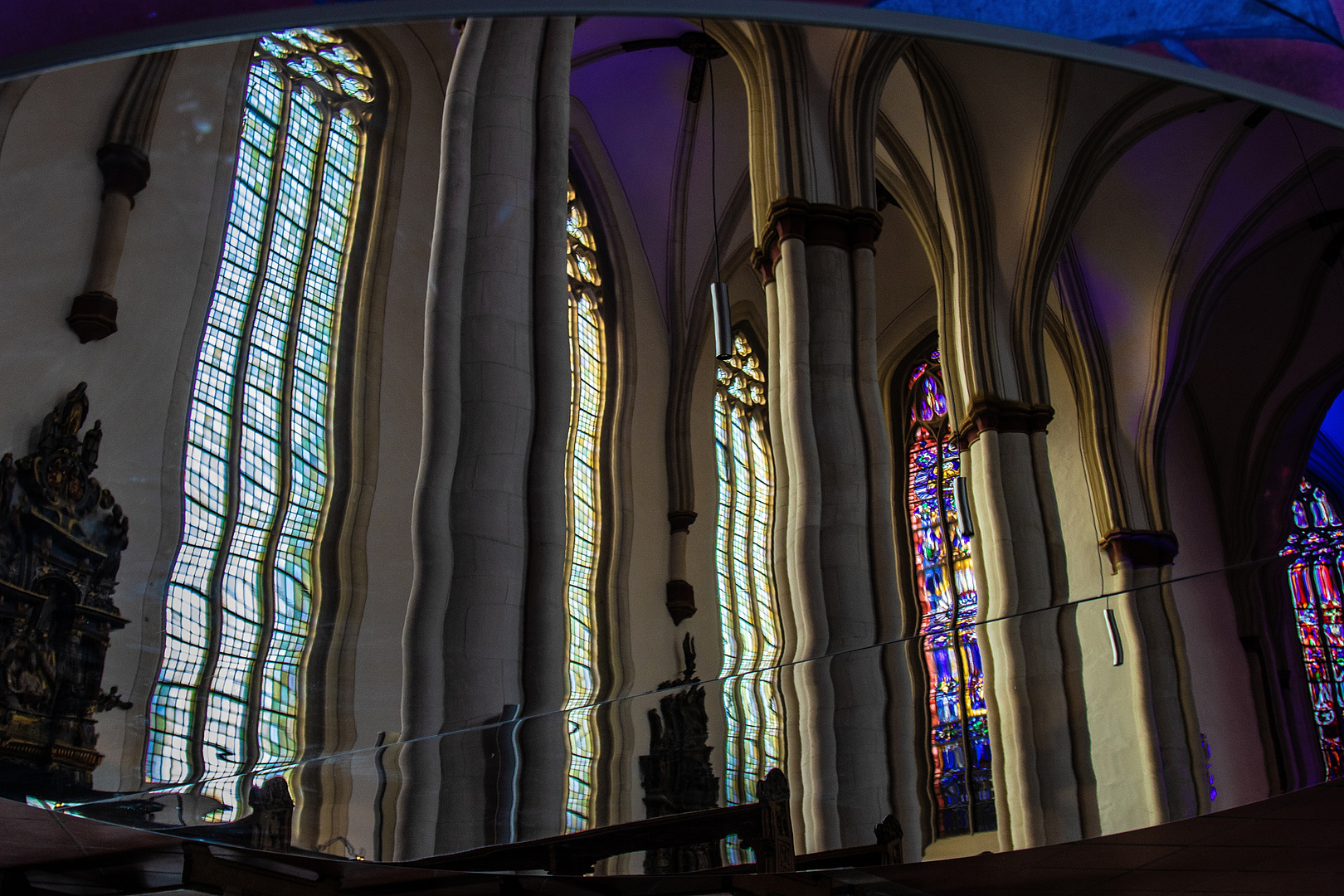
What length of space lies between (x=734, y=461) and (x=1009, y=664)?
29.6 ft

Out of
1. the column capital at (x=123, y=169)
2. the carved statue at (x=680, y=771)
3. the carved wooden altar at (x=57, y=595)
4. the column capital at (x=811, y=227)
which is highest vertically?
the column capital at (x=811, y=227)

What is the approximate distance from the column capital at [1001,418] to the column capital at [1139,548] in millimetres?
3056

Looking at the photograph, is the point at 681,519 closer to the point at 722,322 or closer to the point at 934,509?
the point at 722,322

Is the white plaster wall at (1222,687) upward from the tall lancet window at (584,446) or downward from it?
downward

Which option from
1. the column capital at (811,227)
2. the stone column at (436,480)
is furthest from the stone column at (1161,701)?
the column capital at (811,227)

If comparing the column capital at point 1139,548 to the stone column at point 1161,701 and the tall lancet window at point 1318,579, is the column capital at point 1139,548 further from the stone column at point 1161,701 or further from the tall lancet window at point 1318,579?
the stone column at point 1161,701

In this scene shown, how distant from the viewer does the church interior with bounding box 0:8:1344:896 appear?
208 inches

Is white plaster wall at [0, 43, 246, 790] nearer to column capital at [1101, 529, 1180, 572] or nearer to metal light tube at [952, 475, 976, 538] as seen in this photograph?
metal light tube at [952, 475, 976, 538]

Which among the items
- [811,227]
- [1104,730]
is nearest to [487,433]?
[1104,730]

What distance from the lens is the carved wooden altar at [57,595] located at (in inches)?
217

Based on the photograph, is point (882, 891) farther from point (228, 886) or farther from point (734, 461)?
point (734, 461)

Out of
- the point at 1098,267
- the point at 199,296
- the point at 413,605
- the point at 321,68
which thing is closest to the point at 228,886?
the point at 413,605

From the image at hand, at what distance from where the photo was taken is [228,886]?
5.27 m

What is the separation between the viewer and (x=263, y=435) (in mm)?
7562
